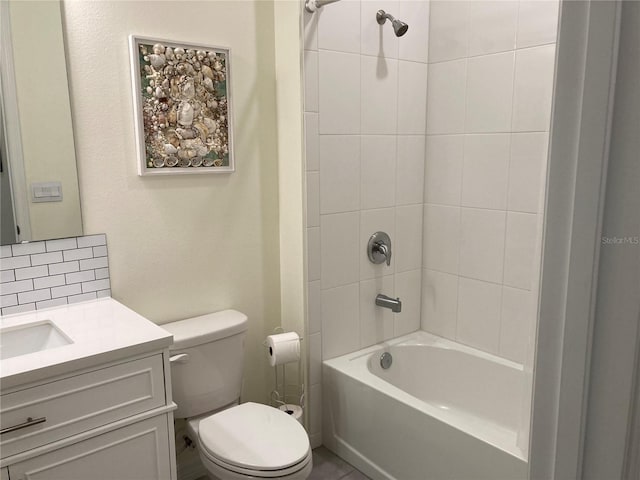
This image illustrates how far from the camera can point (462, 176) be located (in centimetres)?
254

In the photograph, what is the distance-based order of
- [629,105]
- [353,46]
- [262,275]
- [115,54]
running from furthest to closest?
[262,275], [353,46], [115,54], [629,105]

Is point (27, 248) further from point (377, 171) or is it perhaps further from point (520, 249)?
point (520, 249)

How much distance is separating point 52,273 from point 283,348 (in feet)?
3.16

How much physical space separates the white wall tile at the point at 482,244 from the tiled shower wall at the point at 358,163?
0.89 feet

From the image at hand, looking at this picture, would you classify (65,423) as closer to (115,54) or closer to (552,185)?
(115,54)

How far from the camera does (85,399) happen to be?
59.1 inches

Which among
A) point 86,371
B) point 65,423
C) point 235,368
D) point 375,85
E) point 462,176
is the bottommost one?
point 235,368

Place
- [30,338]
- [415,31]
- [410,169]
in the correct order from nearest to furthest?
[30,338] < [415,31] < [410,169]

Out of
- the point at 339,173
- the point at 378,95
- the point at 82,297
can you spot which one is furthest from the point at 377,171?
the point at 82,297

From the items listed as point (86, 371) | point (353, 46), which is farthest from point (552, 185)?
point (353, 46)

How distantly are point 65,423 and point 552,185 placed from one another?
149 cm

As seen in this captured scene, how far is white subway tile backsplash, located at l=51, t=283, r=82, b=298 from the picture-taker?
1.92 metres

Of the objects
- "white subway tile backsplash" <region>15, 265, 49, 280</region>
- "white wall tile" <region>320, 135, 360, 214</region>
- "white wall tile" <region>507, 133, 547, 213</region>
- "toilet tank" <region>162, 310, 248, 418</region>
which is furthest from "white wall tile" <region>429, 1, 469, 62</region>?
"white subway tile backsplash" <region>15, 265, 49, 280</region>

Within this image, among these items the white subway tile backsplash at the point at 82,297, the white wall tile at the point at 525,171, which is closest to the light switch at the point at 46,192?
the white subway tile backsplash at the point at 82,297
